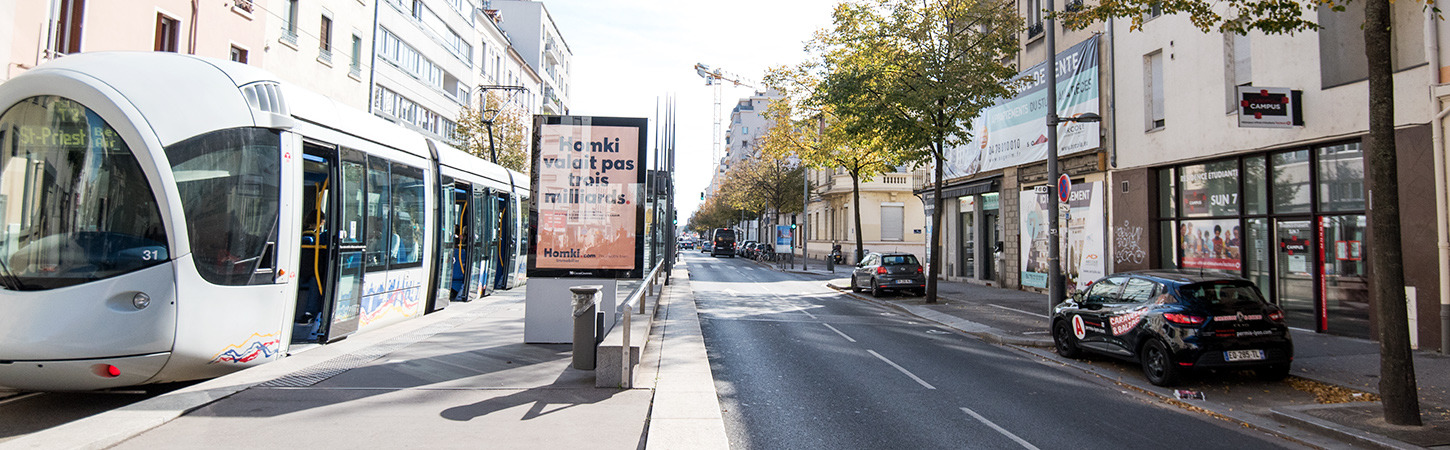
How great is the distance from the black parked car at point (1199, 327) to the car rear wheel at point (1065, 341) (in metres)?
1.20

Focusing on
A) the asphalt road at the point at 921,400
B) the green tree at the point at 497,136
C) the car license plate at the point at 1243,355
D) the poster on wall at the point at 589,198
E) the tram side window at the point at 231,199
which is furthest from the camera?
the green tree at the point at 497,136

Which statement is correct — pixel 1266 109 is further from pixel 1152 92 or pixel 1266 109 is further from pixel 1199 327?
pixel 1199 327

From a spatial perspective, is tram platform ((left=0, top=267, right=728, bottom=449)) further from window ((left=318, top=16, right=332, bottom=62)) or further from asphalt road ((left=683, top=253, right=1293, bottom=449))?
window ((left=318, top=16, right=332, bottom=62))

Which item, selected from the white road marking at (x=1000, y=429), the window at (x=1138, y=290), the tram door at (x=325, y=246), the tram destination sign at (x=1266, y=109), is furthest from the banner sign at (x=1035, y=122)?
the tram door at (x=325, y=246)

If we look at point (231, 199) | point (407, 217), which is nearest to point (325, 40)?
point (407, 217)

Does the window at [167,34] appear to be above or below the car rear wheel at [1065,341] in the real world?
above

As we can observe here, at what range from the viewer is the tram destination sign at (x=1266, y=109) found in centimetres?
1209

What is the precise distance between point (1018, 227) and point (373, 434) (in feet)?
67.9

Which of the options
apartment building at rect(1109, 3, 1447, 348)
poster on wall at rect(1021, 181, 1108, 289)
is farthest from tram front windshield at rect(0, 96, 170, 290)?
poster on wall at rect(1021, 181, 1108, 289)

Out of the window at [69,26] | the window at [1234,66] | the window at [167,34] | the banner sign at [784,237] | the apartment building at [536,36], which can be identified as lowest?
the banner sign at [784,237]

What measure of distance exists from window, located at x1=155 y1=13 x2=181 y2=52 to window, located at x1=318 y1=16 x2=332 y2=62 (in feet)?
28.3

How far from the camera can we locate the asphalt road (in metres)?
6.11

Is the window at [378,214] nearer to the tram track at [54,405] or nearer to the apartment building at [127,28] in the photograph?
the tram track at [54,405]

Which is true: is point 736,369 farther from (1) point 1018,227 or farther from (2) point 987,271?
(2) point 987,271
